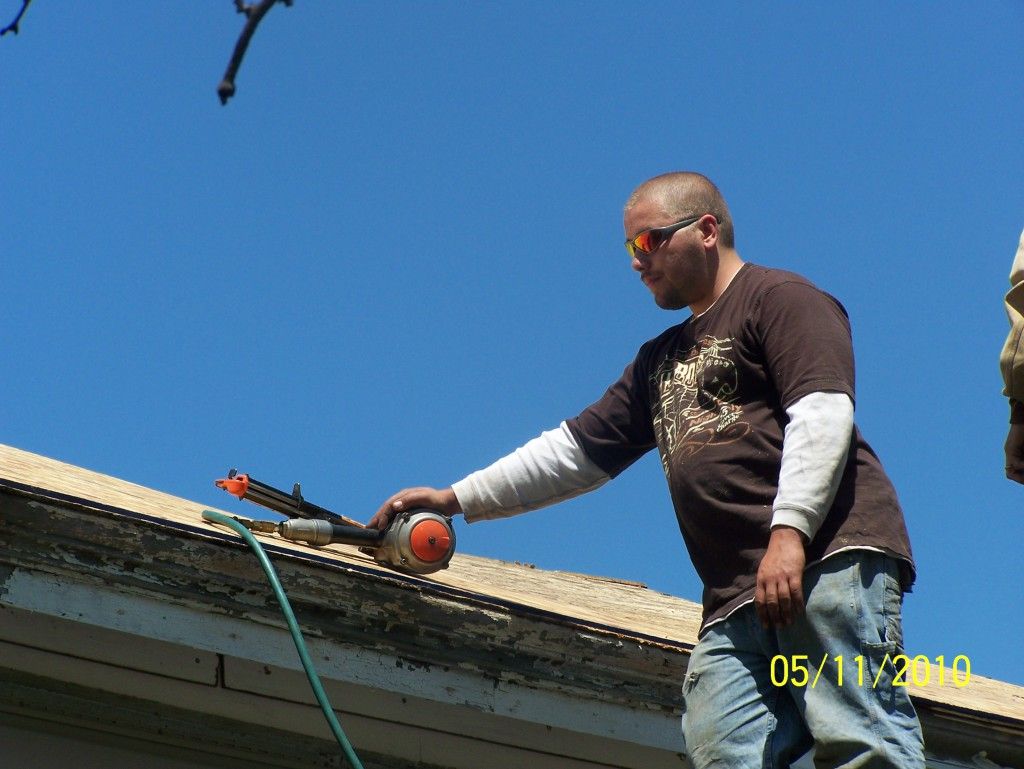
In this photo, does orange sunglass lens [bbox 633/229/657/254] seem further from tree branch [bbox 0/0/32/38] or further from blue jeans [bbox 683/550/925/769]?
tree branch [bbox 0/0/32/38]

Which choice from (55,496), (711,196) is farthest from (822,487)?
(55,496)

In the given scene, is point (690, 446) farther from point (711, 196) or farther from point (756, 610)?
point (711, 196)

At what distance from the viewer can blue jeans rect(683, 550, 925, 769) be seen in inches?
128

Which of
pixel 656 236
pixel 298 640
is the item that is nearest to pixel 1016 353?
pixel 656 236

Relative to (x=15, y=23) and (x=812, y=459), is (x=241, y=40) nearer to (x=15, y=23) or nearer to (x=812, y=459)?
(x=15, y=23)

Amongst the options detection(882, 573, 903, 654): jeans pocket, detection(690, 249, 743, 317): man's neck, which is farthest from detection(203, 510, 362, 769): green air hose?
detection(690, 249, 743, 317): man's neck

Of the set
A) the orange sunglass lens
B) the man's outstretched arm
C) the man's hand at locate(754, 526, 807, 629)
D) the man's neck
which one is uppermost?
the orange sunglass lens

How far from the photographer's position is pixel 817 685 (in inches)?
131

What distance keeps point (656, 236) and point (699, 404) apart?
0.64 m

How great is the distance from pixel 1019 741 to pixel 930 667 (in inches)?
26.4

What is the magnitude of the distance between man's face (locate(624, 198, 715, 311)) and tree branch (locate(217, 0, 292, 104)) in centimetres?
266

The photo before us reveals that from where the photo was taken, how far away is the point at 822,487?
341cm

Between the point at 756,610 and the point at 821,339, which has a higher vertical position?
the point at 821,339
